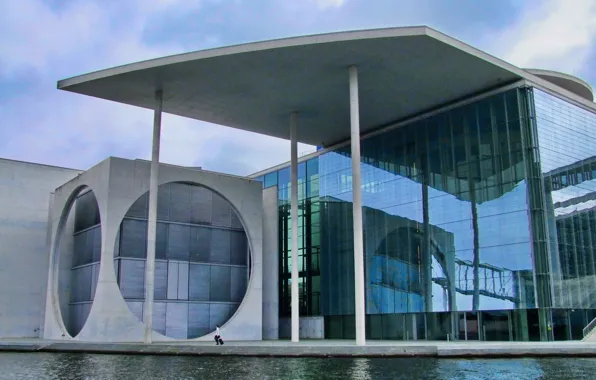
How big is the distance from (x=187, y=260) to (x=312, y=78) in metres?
10.3

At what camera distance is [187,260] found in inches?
1225

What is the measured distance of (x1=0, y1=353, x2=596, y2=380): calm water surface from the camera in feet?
47.8

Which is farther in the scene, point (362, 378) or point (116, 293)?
point (116, 293)

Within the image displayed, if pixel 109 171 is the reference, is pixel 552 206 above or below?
below

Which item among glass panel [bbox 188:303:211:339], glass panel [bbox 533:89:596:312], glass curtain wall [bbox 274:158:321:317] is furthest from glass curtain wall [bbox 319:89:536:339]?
glass panel [bbox 188:303:211:339]

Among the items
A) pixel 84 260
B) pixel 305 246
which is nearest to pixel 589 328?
pixel 305 246

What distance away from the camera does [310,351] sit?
21.7 meters

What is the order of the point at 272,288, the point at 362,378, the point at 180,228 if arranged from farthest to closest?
the point at 272,288 < the point at 180,228 < the point at 362,378

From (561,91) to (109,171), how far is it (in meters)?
19.0

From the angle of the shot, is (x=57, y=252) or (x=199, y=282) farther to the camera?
(x=57, y=252)

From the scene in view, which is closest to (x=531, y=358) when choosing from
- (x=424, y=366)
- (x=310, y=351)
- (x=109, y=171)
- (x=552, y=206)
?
(x=424, y=366)

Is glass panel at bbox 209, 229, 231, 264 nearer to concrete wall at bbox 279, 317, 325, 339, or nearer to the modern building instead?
the modern building

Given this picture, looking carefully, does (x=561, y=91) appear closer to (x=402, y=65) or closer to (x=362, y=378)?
(x=402, y=65)

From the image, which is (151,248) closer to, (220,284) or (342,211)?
(220,284)
